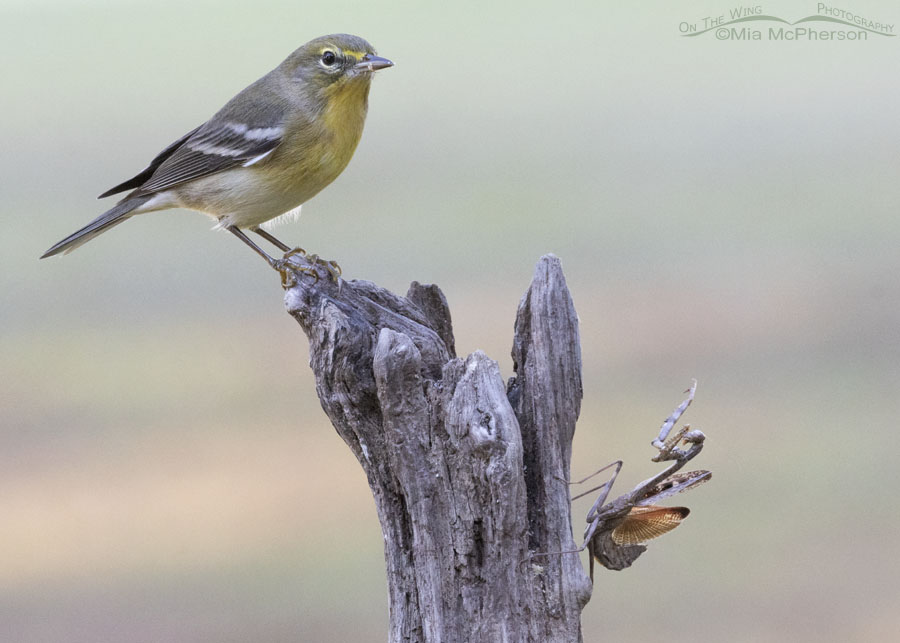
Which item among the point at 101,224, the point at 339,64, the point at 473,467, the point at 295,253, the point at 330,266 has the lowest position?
the point at 473,467

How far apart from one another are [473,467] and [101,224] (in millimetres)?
3055

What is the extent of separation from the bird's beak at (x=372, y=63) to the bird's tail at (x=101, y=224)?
4.65 ft

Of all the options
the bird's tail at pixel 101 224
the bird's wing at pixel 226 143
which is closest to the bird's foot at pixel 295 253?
the bird's wing at pixel 226 143

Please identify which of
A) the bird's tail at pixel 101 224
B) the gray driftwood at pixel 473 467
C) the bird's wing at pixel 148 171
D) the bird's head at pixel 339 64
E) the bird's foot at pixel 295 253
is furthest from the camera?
the bird's wing at pixel 148 171

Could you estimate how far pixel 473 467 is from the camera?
9.28 feet

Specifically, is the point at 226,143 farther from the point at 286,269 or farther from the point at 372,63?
the point at 286,269

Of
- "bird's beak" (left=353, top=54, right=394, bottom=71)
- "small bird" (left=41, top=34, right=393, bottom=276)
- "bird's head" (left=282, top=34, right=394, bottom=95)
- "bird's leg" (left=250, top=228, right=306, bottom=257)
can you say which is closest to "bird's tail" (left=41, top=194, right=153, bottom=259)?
"small bird" (left=41, top=34, right=393, bottom=276)

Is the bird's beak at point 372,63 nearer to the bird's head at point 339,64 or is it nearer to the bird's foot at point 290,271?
the bird's head at point 339,64

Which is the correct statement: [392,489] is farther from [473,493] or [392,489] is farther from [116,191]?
[116,191]

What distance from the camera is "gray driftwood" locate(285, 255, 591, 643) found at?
283 centimetres

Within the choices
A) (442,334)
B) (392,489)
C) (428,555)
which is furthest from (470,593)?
(442,334)

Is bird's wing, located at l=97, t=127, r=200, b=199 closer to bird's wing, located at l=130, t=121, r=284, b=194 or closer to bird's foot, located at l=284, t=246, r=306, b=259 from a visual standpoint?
bird's wing, located at l=130, t=121, r=284, b=194

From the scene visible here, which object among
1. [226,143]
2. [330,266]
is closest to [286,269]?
[330,266]

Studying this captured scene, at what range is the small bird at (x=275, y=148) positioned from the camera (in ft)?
14.7
